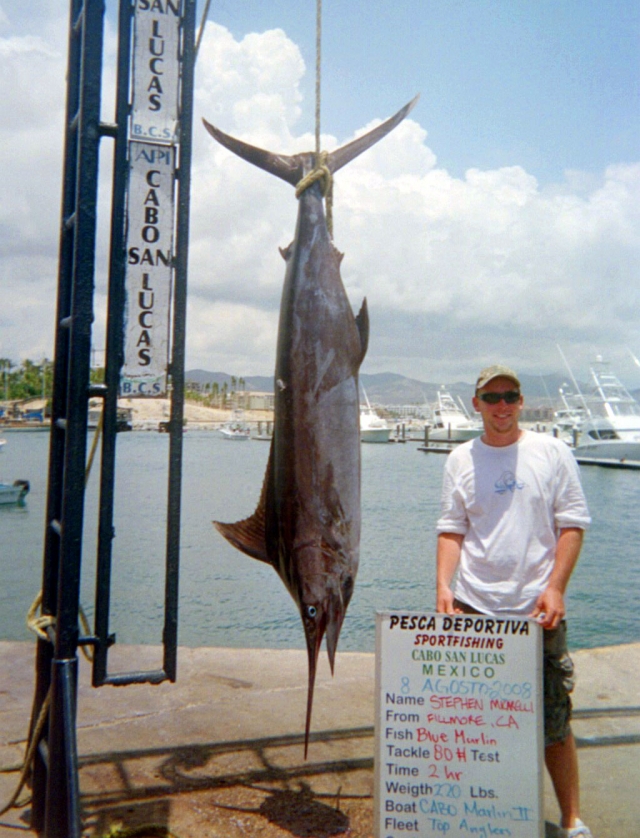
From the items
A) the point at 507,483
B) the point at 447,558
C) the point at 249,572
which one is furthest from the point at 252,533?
the point at 249,572

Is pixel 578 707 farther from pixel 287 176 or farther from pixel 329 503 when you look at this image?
pixel 287 176

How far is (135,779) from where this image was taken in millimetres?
2814

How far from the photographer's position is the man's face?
93.9 inches

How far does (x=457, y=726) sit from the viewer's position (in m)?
2.17

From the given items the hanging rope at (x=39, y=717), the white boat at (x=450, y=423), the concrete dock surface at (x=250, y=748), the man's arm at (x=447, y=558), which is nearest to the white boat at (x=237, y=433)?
the white boat at (x=450, y=423)

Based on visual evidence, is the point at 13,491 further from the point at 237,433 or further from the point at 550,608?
the point at 237,433

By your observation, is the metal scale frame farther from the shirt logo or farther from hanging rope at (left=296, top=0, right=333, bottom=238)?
the shirt logo

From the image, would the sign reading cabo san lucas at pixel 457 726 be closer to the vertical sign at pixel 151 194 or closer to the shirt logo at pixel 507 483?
the shirt logo at pixel 507 483

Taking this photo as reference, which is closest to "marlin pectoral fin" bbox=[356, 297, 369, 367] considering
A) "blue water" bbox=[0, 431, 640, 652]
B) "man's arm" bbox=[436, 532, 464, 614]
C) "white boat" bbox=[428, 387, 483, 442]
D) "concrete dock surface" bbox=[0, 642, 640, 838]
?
"man's arm" bbox=[436, 532, 464, 614]

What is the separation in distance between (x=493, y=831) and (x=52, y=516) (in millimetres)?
1700

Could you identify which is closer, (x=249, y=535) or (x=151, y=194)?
(x=249, y=535)

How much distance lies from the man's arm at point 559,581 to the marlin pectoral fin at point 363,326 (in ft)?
2.74

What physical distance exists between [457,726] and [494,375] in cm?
107

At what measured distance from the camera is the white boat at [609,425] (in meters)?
40.8
